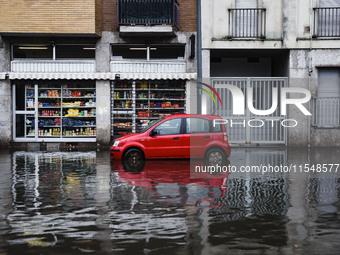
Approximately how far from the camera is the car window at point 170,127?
54.1 ft

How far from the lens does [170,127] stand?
650 inches

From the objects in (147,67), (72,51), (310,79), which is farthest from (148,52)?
(310,79)

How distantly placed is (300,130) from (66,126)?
34.8 feet

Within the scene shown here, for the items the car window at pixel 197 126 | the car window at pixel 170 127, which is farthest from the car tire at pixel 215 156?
the car window at pixel 170 127

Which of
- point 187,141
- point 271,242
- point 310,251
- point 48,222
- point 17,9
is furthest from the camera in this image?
point 17,9

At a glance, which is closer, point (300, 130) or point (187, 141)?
point (187, 141)

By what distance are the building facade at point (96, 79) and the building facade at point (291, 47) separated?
1392 mm

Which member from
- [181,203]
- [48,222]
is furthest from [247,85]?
[48,222]

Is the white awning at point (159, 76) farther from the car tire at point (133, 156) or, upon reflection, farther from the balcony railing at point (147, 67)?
the car tire at point (133, 156)

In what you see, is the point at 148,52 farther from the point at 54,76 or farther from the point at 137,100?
the point at 54,76

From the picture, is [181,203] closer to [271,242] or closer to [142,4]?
[271,242]

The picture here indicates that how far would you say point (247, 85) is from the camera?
24.5 meters

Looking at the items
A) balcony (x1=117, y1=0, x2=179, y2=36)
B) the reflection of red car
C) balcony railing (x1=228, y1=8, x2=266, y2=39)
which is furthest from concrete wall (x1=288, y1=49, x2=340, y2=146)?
the reflection of red car

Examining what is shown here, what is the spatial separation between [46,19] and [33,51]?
1.99 meters
